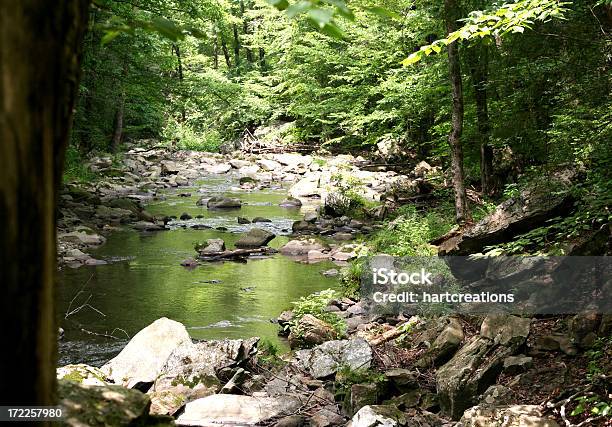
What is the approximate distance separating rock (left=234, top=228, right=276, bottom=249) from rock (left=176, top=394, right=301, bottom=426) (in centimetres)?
673

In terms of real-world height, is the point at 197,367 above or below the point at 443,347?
below

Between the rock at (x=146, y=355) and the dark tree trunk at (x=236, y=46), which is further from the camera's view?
the dark tree trunk at (x=236, y=46)

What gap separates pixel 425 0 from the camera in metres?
11.1

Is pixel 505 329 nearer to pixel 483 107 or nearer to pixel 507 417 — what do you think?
pixel 507 417

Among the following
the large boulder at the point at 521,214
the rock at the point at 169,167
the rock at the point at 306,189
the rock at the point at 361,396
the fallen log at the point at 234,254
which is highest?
the rock at the point at 169,167

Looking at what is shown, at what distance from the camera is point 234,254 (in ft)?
36.1

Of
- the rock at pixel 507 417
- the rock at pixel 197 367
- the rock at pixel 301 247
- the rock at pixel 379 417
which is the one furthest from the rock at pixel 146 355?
the rock at pixel 301 247

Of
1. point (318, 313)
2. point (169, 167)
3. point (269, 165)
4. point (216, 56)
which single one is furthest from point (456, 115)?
point (216, 56)

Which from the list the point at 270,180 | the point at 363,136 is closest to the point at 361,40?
the point at 363,136

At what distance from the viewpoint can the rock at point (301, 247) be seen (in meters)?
11.3

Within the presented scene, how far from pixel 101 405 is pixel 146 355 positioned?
397 cm

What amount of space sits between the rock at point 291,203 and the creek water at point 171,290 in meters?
3.53

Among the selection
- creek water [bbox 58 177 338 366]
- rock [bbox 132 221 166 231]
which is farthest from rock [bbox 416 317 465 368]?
rock [bbox 132 221 166 231]

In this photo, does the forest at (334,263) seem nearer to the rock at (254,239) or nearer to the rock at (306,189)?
the rock at (254,239)
